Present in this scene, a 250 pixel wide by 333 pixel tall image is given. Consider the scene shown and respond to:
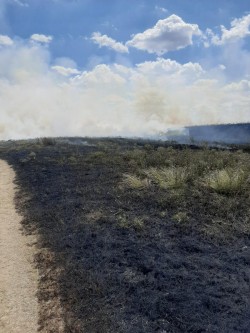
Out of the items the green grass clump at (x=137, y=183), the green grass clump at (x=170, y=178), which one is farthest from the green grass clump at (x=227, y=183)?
the green grass clump at (x=137, y=183)

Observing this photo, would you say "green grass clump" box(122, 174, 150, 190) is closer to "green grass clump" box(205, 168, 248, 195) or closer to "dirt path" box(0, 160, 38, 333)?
"green grass clump" box(205, 168, 248, 195)

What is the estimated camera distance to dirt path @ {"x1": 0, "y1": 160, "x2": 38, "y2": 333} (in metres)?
6.48

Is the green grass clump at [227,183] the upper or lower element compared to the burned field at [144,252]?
upper

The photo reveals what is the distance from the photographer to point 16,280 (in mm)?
7902

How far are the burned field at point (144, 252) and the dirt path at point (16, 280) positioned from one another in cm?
22

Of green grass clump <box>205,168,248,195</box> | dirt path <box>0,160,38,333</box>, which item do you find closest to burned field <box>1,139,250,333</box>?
green grass clump <box>205,168,248,195</box>

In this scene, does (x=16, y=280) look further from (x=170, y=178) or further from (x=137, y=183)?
(x=170, y=178)

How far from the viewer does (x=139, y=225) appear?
1021 cm

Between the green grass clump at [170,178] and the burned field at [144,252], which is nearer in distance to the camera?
the burned field at [144,252]

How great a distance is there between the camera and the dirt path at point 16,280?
648cm

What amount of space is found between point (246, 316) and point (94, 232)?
197 inches

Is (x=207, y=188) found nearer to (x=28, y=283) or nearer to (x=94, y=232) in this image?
(x=94, y=232)

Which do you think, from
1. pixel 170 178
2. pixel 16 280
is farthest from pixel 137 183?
pixel 16 280

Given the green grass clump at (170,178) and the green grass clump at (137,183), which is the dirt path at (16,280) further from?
Result: the green grass clump at (170,178)
